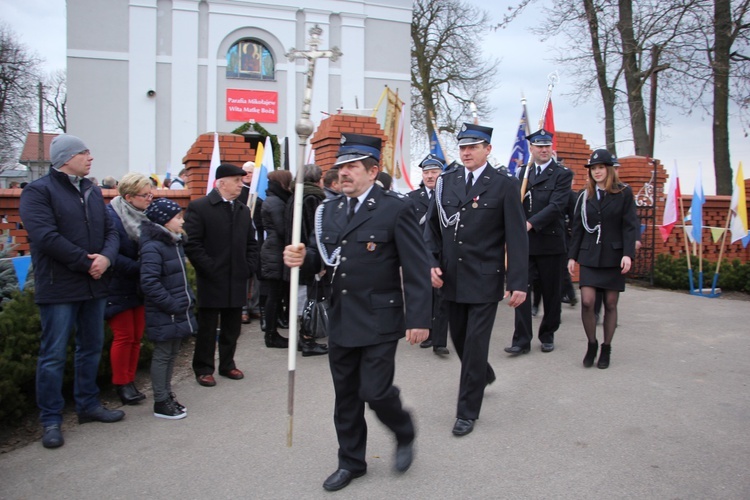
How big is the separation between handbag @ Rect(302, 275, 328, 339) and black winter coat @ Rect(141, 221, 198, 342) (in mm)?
1762

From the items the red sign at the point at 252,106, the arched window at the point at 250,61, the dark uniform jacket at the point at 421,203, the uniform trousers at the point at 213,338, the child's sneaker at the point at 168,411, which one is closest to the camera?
the child's sneaker at the point at 168,411

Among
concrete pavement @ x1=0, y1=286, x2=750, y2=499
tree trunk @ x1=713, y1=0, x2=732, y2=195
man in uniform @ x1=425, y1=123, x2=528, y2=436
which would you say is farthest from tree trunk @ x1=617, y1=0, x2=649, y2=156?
man in uniform @ x1=425, y1=123, x2=528, y2=436

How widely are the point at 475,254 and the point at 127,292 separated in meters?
2.69

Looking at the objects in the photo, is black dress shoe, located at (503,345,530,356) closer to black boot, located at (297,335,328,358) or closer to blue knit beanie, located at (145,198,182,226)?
black boot, located at (297,335,328,358)

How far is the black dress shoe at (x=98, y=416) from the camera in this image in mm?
4641

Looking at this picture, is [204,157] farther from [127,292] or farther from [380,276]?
[380,276]

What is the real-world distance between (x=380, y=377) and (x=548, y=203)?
3.87 m

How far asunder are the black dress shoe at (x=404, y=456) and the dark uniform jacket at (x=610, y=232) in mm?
3045

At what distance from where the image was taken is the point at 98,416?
464 cm

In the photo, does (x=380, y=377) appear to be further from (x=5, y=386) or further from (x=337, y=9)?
(x=337, y=9)

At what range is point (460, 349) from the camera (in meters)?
4.75

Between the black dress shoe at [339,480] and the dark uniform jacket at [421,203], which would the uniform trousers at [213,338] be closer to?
the black dress shoe at [339,480]

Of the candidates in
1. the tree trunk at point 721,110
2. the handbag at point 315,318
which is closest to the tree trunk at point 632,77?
the tree trunk at point 721,110

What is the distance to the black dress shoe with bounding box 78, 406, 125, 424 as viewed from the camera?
4.64 m
